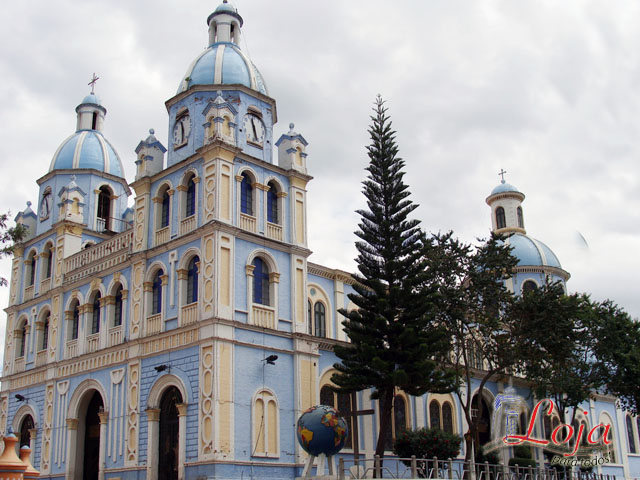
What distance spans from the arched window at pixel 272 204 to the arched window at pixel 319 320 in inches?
172

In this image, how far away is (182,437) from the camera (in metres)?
21.9

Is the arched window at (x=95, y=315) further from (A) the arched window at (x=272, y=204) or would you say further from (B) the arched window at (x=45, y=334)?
(A) the arched window at (x=272, y=204)

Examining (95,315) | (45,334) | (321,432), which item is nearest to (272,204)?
(95,315)

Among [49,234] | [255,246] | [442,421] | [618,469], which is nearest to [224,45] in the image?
[255,246]

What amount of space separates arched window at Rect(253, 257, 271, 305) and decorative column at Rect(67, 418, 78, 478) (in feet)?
28.9

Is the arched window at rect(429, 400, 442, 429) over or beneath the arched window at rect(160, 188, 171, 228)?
beneath

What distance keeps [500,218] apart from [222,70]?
2664 cm

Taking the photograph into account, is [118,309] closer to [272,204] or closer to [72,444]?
[72,444]

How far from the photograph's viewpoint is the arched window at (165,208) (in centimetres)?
2597

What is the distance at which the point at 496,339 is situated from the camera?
25.8 m

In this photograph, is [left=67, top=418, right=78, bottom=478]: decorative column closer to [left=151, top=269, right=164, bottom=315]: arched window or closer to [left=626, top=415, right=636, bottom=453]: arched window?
[left=151, top=269, right=164, bottom=315]: arched window

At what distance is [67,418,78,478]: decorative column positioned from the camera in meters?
26.1

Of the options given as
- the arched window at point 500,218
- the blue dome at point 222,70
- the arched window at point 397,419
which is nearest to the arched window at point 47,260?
the blue dome at point 222,70

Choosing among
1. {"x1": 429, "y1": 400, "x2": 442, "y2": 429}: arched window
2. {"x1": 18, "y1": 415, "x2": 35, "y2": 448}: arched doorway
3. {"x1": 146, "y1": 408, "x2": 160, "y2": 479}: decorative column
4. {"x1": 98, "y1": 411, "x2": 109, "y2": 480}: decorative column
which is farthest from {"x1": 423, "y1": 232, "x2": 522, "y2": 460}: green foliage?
{"x1": 18, "y1": 415, "x2": 35, "y2": 448}: arched doorway
